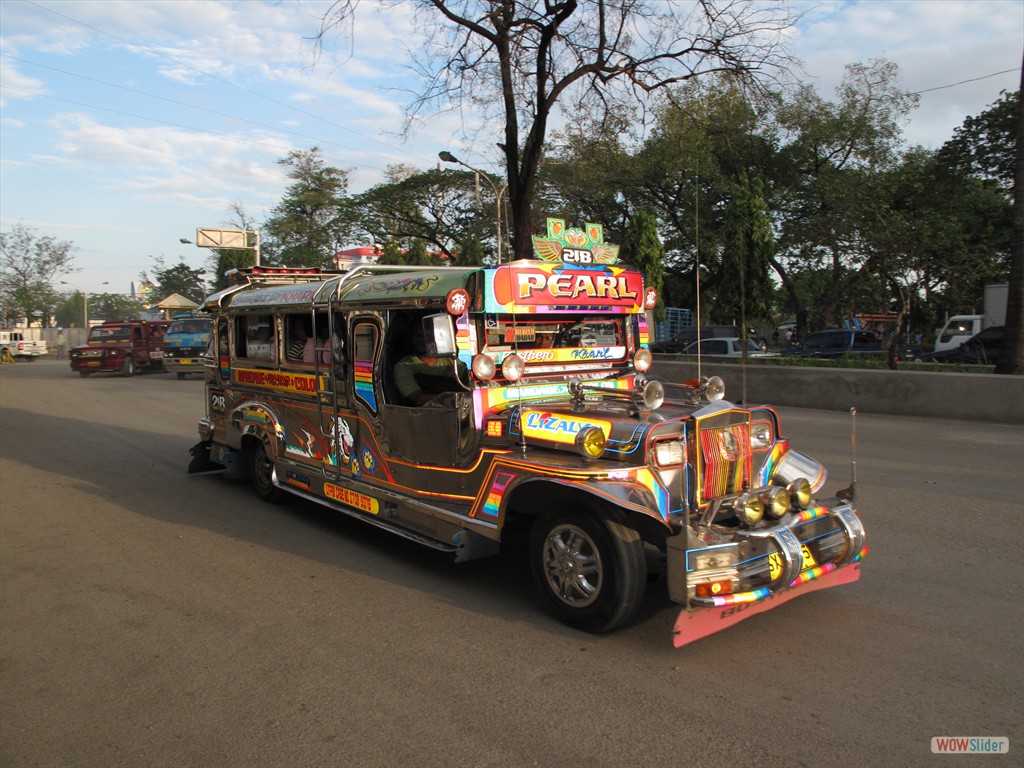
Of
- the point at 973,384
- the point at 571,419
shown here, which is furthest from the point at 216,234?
the point at 571,419

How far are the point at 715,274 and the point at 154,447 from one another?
85.2ft

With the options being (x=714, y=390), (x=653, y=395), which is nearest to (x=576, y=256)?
(x=714, y=390)

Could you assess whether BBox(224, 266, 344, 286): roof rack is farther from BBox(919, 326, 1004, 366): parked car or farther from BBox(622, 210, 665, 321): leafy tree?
BBox(622, 210, 665, 321): leafy tree

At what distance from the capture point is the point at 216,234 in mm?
27781

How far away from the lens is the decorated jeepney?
3994 mm

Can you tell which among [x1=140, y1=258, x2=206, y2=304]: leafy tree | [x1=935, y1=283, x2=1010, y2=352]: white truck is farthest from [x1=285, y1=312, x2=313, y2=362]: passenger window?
[x1=140, y1=258, x2=206, y2=304]: leafy tree

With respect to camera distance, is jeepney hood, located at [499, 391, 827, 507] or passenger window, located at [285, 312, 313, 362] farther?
passenger window, located at [285, 312, 313, 362]

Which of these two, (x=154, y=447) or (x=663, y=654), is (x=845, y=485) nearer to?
(x=663, y=654)

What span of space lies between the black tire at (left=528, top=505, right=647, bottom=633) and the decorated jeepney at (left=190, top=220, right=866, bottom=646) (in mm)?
12

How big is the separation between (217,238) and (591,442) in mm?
26813

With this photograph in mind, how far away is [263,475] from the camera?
7820 mm

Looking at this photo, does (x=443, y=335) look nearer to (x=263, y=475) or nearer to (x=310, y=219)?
(x=263, y=475)

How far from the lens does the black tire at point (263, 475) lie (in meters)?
7.70

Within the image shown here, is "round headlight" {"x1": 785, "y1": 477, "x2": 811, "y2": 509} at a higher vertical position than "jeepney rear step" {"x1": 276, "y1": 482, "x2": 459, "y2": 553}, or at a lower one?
higher
